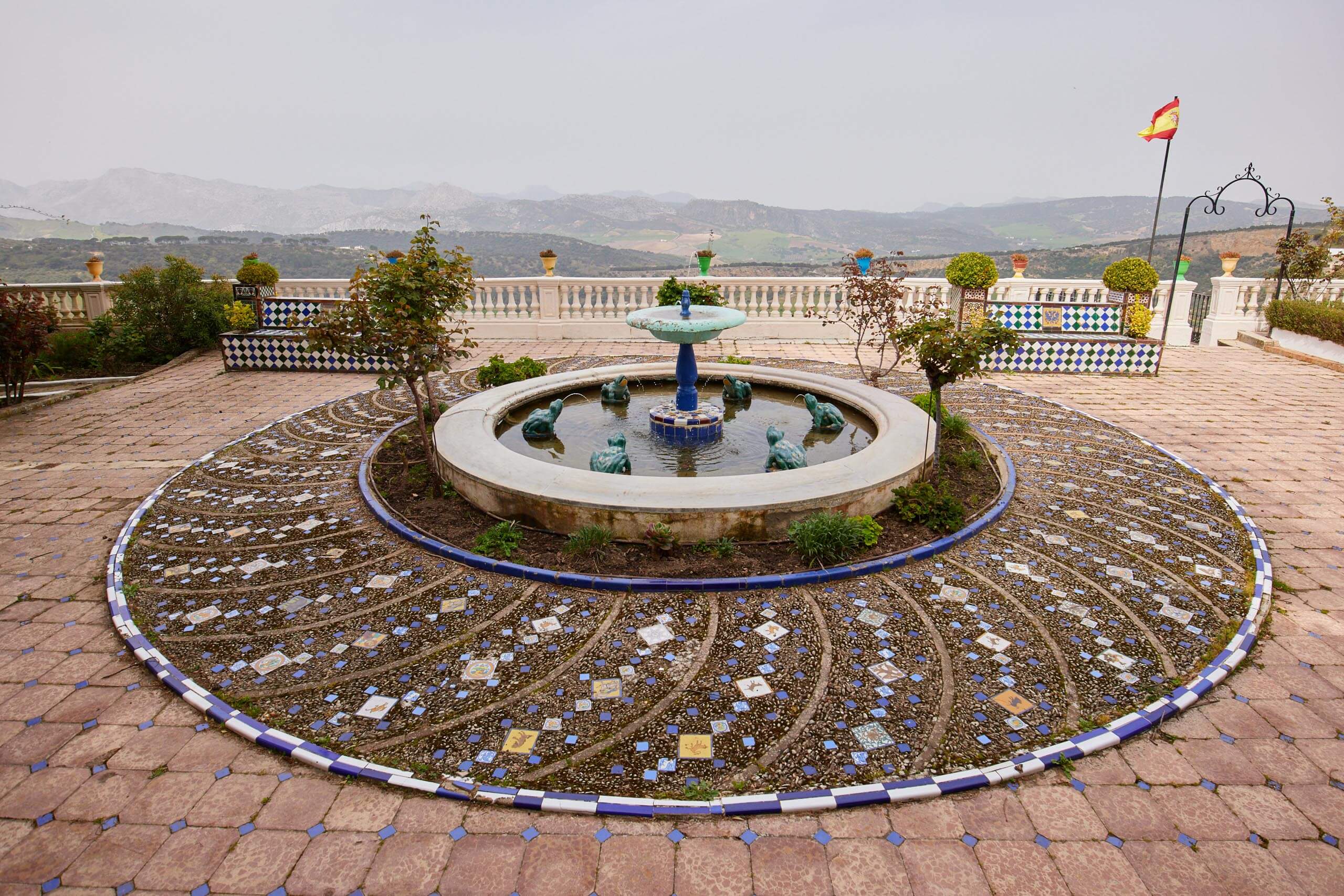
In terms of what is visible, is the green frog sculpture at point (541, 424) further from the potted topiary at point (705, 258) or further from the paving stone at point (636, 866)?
the potted topiary at point (705, 258)

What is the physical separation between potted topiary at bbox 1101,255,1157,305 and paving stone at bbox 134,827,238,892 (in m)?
17.2

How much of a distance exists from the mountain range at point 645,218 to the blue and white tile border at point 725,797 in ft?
262

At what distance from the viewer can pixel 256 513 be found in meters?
6.94

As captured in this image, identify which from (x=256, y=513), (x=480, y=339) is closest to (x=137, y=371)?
(x=480, y=339)

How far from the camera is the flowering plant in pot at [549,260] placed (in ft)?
52.5

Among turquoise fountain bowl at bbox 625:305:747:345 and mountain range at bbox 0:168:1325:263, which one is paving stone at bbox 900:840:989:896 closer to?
turquoise fountain bowl at bbox 625:305:747:345

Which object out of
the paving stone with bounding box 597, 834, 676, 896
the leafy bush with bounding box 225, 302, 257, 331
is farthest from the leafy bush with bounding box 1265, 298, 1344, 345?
the leafy bush with bounding box 225, 302, 257, 331

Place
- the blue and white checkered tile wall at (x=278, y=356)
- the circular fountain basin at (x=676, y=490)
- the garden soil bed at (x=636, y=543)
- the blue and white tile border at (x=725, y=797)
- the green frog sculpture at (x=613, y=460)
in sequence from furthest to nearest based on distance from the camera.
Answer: the blue and white checkered tile wall at (x=278, y=356), the green frog sculpture at (x=613, y=460), the circular fountain basin at (x=676, y=490), the garden soil bed at (x=636, y=543), the blue and white tile border at (x=725, y=797)

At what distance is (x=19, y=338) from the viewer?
10875 mm

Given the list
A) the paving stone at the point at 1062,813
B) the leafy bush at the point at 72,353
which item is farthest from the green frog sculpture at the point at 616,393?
the leafy bush at the point at 72,353

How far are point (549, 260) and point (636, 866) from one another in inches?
591

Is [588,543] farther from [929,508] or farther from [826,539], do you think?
[929,508]

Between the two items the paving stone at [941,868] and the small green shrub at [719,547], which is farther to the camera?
the small green shrub at [719,547]

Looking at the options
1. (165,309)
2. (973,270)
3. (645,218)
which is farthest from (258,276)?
(645,218)
